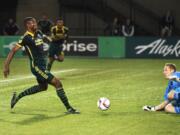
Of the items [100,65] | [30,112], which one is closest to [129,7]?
[100,65]

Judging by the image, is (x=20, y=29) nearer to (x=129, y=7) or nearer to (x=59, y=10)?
(x=59, y=10)

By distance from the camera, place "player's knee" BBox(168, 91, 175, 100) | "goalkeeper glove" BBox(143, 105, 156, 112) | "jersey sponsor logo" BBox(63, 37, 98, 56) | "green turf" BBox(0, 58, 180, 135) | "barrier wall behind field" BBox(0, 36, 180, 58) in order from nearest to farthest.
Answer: "green turf" BBox(0, 58, 180, 135)
"player's knee" BBox(168, 91, 175, 100)
"goalkeeper glove" BBox(143, 105, 156, 112)
"barrier wall behind field" BBox(0, 36, 180, 58)
"jersey sponsor logo" BBox(63, 37, 98, 56)

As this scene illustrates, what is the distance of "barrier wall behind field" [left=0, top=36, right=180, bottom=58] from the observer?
105ft

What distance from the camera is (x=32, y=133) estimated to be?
1152cm

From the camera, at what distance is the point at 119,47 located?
32781mm

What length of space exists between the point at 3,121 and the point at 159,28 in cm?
2630

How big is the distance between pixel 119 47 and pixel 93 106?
706 inches

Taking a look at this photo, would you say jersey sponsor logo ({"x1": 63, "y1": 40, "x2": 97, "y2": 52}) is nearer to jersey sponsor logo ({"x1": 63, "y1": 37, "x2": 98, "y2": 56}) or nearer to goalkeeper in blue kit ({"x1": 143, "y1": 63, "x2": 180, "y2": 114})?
jersey sponsor logo ({"x1": 63, "y1": 37, "x2": 98, "y2": 56})

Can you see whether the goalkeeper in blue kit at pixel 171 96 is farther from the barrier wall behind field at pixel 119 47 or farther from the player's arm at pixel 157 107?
the barrier wall behind field at pixel 119 47

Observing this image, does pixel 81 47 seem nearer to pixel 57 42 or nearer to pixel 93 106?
pixel 57 42

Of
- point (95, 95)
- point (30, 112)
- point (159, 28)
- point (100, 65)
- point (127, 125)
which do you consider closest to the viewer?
point (127, 125)

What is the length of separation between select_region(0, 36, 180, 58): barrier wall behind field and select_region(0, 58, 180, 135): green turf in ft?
20.7

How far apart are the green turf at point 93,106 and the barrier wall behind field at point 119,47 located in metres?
6.30

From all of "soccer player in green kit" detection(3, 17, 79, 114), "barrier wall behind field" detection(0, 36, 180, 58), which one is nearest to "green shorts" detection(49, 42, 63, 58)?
"soccer player in green kit" detection(3, 17, 79, 114)
